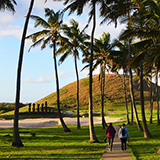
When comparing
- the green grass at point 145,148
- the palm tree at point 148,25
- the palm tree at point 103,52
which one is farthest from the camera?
the palm tree at point 103,52

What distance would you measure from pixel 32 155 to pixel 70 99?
309 ft

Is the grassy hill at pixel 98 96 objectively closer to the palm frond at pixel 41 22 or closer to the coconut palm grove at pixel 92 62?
the coconut palm grove at pixel 92 62

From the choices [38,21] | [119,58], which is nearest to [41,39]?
[38,21]

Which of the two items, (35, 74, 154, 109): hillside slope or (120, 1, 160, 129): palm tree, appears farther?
(35, 74, 154, 109): hillside slope

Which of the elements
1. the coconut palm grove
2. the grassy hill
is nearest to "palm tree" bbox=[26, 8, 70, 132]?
the coconut palm grove

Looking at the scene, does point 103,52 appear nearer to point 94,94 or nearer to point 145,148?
point 145,148

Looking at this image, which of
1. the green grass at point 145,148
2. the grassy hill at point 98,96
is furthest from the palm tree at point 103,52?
the grassy hill at point 98,96

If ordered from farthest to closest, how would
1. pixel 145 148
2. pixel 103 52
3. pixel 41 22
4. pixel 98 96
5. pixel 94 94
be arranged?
pixel 94 94
pixel 98 96
pixel 103 52
pixel 41 22
pixel 145 148

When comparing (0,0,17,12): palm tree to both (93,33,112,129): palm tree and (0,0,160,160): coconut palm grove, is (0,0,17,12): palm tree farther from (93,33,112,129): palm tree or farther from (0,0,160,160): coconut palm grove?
(93,33,112,129): palm tree

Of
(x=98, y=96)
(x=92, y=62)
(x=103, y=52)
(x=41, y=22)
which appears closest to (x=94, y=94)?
(x=98, y=96)

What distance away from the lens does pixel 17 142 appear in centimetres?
1597

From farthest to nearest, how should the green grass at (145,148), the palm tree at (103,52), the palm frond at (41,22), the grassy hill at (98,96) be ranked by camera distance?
the grassy hill at (98,96)
the palm tree at (103,52)
the palm frond at (41,22)
the green grass at (145,148)

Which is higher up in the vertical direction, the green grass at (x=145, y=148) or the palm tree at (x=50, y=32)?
the palm tree at (x=50, y=32)

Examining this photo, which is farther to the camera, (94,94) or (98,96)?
(94,94)
